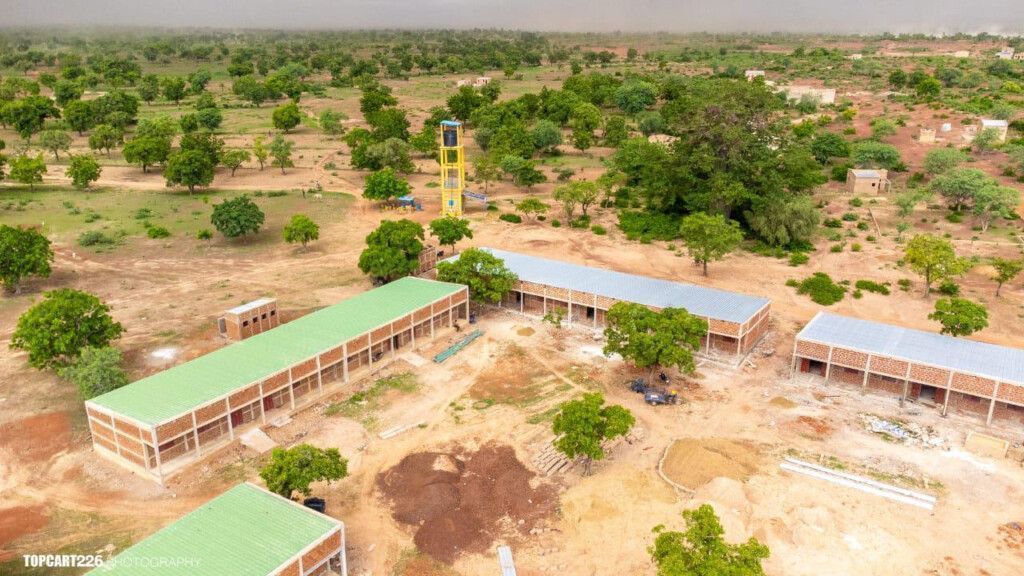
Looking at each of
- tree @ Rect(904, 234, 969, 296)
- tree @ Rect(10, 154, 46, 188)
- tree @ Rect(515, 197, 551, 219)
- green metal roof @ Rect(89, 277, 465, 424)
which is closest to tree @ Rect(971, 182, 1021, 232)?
tree @ Rect(904, 234, 969, 296)

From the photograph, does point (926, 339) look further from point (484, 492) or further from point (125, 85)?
point (125, 85)

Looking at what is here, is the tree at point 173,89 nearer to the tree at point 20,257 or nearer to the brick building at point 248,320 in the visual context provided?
the tree at point 20,257

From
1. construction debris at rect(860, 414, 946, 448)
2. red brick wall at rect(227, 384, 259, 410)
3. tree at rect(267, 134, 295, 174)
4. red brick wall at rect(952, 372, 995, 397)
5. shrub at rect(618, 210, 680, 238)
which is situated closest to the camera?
red brick wall at rect(227, 384, 259, 410)

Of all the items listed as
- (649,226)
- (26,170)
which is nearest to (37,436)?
(649,226)

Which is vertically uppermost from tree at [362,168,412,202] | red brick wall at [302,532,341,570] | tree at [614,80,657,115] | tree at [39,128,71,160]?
tree at [614,80,657,115]

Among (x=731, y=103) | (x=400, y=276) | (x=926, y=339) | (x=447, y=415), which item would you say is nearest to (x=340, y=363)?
(x=447, y=415)

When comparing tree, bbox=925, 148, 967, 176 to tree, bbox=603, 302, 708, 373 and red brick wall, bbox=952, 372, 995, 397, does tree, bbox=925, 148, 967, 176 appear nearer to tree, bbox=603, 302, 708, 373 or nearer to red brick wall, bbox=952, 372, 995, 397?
red brick wall, bbox=952, 372, 995, 397

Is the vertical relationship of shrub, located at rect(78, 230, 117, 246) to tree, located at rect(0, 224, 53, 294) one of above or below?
below

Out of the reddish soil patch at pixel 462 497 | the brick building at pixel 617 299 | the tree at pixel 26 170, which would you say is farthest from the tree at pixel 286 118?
the reddish soil patch at pixel 462 497

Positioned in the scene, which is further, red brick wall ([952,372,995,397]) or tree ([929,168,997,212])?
tree ([929,168,997,212])
